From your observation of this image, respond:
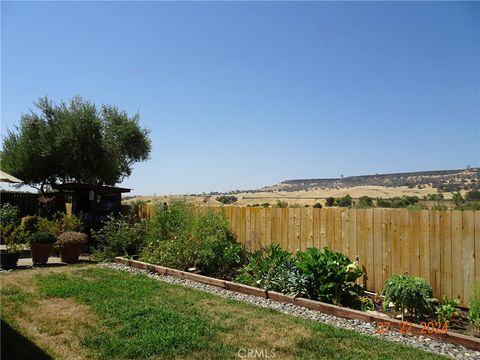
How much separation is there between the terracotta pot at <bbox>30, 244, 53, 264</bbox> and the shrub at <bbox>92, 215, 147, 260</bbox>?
3.95 ft

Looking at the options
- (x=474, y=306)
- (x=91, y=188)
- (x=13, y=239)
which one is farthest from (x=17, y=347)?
(x=91, y=188)

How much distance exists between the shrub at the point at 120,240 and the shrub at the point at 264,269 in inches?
157

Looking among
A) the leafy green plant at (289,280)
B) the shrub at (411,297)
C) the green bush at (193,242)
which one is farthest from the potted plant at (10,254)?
the shrub at (411,297)

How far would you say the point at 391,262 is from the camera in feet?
21.3

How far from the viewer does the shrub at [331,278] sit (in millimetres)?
5801

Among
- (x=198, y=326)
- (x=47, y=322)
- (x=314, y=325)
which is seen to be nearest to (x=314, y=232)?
(x=314, y=325)

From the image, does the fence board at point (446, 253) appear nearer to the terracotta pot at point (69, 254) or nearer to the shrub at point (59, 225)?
the terracotta pot at point (69, 254)

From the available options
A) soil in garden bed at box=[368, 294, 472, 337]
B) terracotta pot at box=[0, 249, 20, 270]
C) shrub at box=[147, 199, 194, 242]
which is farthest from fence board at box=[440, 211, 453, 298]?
terracotta pot at box=[0, 249, 20, 270]

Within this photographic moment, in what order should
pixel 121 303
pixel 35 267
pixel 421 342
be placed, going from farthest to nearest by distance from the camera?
pixel 35 267
pixel 121 303
pixel 421 342

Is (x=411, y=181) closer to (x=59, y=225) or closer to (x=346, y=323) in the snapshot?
(x=59, y=225)

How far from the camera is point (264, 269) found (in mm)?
6820

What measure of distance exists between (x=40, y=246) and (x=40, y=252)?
0.16 m

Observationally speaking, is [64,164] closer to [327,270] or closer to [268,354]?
[327,270]

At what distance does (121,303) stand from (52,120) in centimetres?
1283
